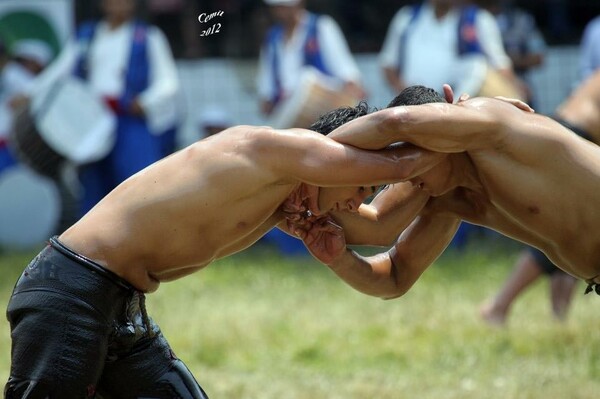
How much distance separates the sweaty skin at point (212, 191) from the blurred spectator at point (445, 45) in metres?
4.78

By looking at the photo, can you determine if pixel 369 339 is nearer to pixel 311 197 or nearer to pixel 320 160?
pixel 311 197

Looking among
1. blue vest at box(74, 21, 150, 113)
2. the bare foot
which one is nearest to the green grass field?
the bare foot

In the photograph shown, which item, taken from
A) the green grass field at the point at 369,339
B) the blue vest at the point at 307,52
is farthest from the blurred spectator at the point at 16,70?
the blue vest at the point at 307,52

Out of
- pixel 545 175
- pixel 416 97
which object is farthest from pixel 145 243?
pixel 545 175

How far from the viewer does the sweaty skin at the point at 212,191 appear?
3.63m

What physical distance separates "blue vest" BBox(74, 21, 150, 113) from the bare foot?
346 cm

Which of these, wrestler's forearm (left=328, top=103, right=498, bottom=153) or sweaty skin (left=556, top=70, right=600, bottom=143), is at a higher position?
wrestler's forearm (left=328, top=103, right=498, bottom=153)

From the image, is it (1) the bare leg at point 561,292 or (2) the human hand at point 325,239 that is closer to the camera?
(2) the human hand at point 325,239

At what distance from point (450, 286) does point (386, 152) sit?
4151 mm

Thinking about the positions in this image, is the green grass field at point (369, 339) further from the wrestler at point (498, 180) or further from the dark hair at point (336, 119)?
the dark hair at point (336, 119)

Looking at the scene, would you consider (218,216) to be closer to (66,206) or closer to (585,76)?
(585,76)

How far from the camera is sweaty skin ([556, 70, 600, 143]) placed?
593cm

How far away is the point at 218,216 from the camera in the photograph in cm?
366

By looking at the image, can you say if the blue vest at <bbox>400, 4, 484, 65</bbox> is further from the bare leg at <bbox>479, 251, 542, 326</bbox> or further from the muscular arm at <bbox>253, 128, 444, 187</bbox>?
the muscular arm at <bbox>253, 128, 444, 187</bbox>
